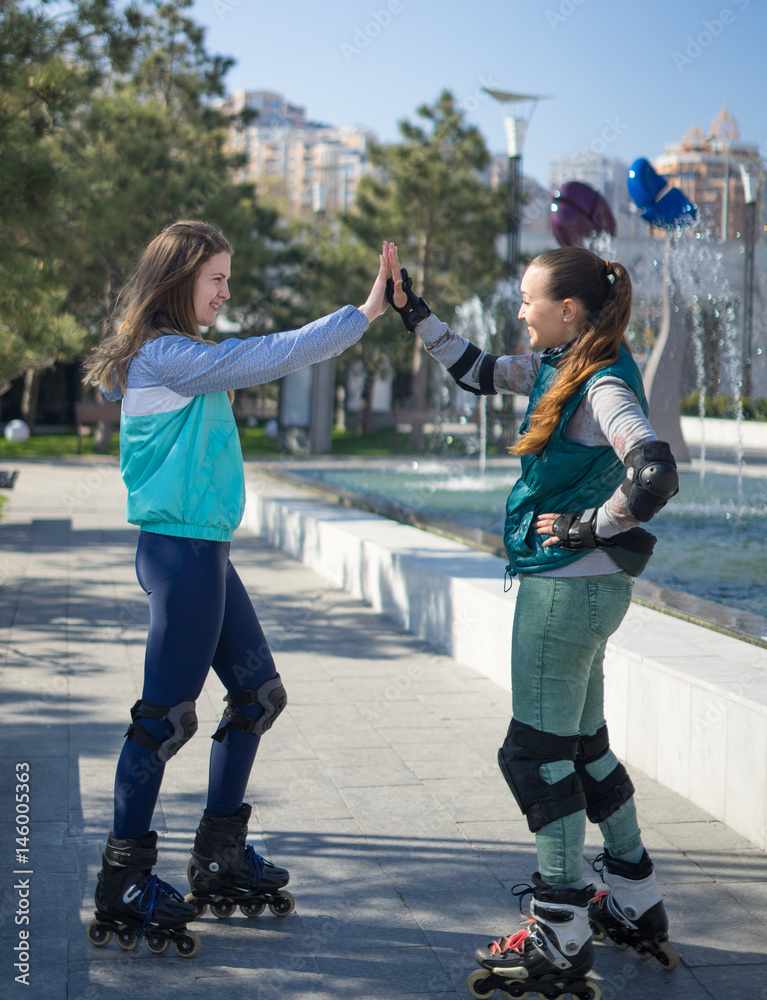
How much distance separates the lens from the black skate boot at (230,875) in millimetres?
3096

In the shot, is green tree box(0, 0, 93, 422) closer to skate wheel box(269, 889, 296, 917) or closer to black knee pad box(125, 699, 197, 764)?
black knee pad box(125, 699, 197, 764)

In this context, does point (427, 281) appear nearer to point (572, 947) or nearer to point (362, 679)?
point (362, 679)

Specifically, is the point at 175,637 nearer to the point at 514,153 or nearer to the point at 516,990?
the point at 516,990

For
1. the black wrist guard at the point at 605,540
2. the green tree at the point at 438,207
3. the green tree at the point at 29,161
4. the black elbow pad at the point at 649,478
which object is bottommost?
the black wrist guard at the point at 605,540

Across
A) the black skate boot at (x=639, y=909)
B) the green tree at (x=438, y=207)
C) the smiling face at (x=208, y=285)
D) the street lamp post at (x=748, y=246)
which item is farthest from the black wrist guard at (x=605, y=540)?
the street lamp post at (x=748, y=246)

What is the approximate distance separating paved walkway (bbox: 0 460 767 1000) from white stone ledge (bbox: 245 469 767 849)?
0.41 feet

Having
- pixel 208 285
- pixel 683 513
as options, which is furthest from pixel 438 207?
pixel 208 285

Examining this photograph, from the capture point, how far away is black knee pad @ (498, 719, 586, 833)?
2.65m

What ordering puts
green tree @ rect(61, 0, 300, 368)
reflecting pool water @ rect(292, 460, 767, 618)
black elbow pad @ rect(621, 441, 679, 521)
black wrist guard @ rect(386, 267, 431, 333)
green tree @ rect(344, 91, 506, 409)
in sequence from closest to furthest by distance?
black elbow pad @ rect(621, 441, 679, 521) < black wrist guard @ rect(386, 267, 431, 333) < reflecting pool water @ rect(292, 460, 767, 618) < green tree @ rect(61, 0, 300, 368) < green tree @ rect(344, 91, 506, 409)

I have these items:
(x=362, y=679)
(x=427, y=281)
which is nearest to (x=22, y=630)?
(x=362, y=679)

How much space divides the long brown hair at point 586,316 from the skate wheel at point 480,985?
130 cm

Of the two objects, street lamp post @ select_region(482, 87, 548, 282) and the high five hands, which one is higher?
street lamp post @ select_region(482, 87, 548, 282)

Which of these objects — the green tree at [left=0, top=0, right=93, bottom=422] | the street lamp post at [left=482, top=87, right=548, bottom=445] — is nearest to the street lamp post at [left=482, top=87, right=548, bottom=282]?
the street lamp post at [left=482, top=87, right=548, bottom=445]

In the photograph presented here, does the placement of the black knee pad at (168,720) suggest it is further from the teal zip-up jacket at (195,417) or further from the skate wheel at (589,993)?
the skate wheel at (589,993)
